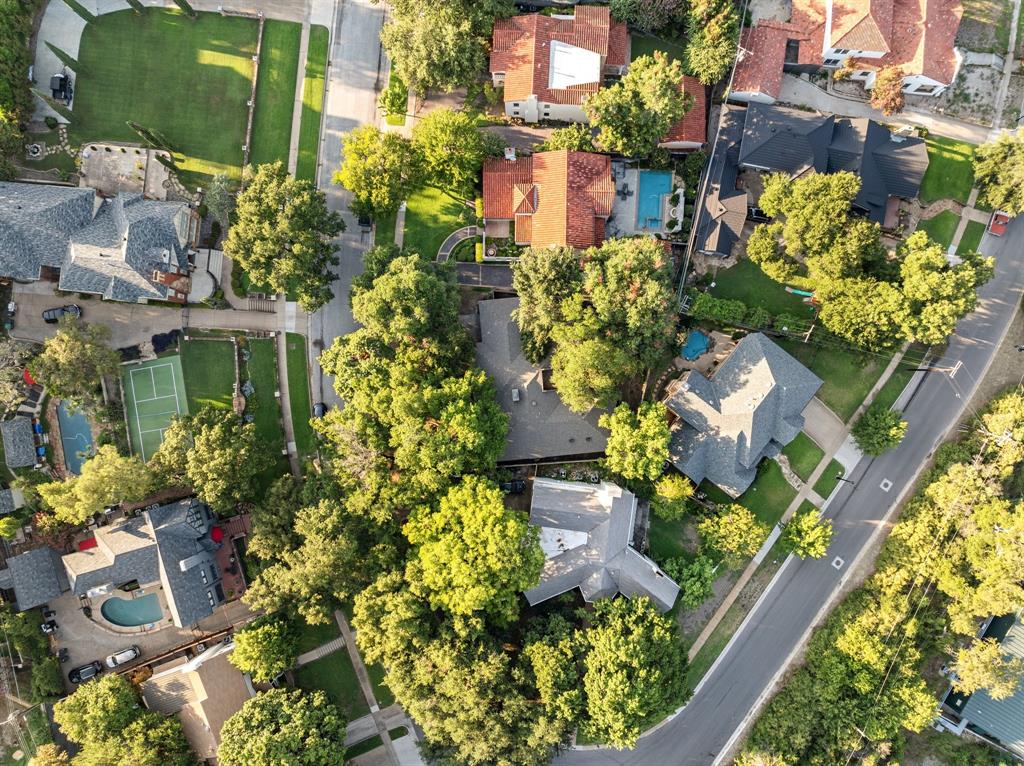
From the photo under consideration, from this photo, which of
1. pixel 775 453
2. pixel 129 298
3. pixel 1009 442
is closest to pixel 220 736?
pixel 129 298

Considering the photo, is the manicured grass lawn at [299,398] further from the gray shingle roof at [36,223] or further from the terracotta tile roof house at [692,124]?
the terracotta tile roof house at [692,124]

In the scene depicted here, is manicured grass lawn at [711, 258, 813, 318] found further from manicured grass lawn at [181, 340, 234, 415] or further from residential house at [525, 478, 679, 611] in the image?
manicured grass lawn at [181, 340, 234, 415]

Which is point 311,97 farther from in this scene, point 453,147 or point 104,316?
point 104,316

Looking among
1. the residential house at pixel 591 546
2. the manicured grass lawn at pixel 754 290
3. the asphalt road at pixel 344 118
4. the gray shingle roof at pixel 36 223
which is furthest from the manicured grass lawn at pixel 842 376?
the gray shingle roof at pixel 36 223

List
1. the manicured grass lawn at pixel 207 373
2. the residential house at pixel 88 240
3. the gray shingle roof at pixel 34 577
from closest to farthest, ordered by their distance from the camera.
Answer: the residential house at pixel 88 240
the gray shingle roof at pixel 34 577
the manicured grass lawn at pixel 207 373

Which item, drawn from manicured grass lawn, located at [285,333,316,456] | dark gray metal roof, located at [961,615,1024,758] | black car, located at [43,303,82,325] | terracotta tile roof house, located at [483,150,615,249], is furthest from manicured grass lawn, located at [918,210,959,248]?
black car, located at [43,303,82,325]
